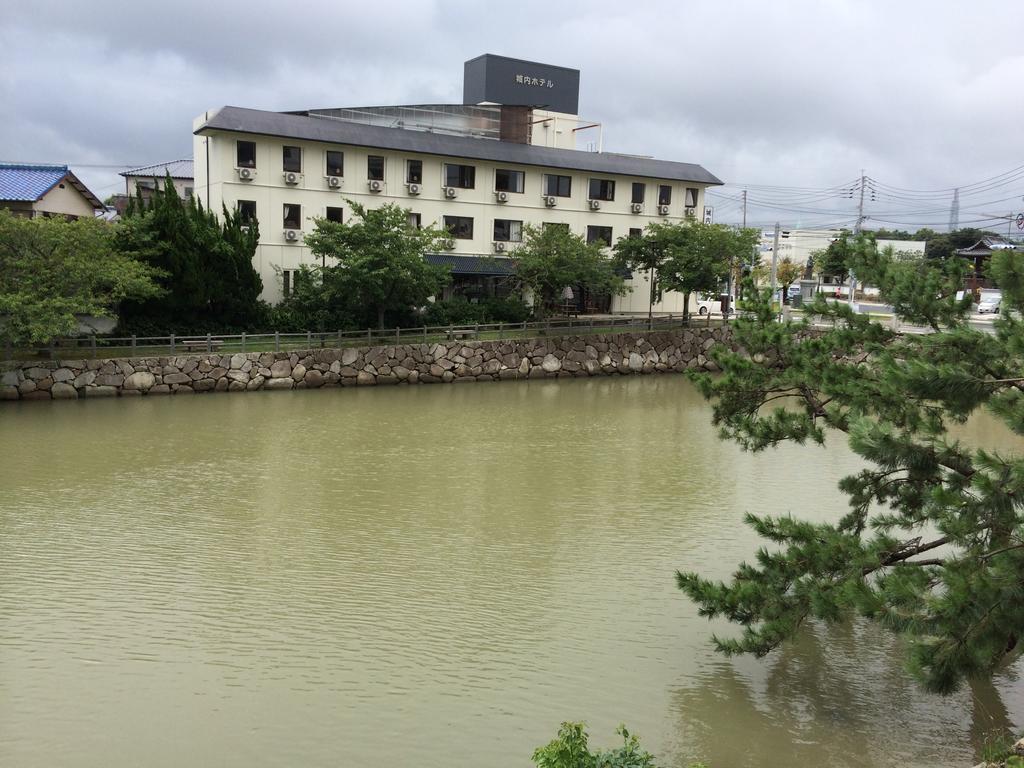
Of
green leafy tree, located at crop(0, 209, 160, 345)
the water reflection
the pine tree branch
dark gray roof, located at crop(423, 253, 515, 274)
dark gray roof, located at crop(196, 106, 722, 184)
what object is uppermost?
dark gray roof, located at crop(196, 106, 722, 184)

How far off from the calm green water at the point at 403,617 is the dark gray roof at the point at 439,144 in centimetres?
1583

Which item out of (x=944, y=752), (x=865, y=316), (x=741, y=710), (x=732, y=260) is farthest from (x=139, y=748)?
(x=732, y=260)

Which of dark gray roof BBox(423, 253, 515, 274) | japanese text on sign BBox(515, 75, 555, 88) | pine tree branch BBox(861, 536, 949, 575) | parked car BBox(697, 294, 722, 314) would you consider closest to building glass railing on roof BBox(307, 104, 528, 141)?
japanese text on sign BBox(515, 75, 555, 88)

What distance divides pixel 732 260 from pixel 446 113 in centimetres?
1742

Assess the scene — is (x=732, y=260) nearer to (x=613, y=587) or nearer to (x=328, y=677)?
(x=613, y=587)

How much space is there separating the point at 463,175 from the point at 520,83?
6.31 m

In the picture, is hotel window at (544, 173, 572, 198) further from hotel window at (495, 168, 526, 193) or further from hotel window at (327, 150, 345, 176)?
hotel window at (327, 150, 345, 176)

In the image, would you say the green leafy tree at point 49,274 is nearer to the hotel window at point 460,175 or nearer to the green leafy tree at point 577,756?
the hotel window at point 460,175

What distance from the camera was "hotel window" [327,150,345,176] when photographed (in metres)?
33.3

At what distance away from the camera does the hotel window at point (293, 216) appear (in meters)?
32.7

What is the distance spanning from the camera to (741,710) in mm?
8227

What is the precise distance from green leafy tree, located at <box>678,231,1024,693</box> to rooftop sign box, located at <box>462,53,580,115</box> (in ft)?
106

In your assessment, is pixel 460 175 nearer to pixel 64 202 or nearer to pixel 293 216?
pixel 293 216

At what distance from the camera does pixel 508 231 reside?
37.5 metres
